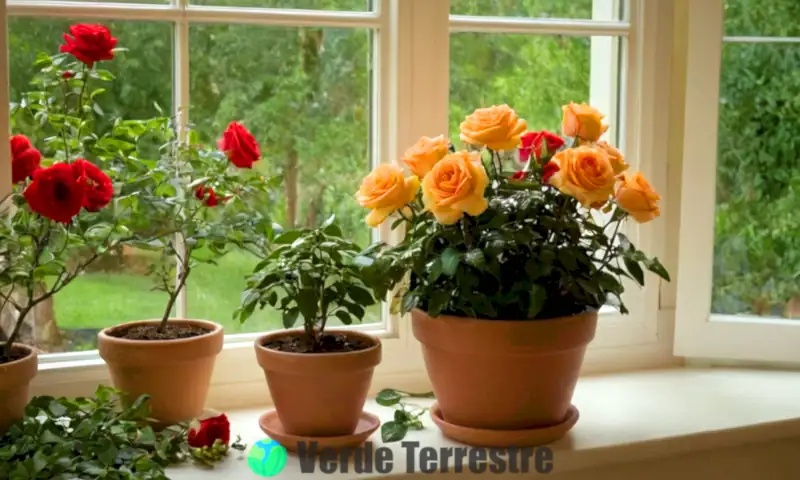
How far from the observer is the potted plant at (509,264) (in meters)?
1.59

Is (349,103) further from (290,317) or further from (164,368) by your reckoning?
(164,368)

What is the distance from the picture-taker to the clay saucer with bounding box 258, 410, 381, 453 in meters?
1.64

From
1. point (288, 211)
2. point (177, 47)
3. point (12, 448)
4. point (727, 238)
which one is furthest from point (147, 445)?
point (727, 238)

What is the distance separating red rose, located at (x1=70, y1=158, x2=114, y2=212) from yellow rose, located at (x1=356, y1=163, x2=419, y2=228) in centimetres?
40

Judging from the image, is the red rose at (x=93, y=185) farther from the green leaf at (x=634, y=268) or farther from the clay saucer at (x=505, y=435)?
the green leaf at (x=634, y=268)

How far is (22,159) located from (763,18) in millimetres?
1440

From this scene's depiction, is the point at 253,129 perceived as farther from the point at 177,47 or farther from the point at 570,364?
the point at 570,364

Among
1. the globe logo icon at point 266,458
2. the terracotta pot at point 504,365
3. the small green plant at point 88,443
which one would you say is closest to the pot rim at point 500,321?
the terracotta pot at point 504,365

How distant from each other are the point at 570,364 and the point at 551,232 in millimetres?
224

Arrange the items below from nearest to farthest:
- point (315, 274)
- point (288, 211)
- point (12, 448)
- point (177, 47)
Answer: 1. point (12, 448)
2. point (315, 274)
3. point (177, 47)
4. point (288, 211)

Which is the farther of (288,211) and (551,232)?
(288,211)

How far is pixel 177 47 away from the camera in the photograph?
1.80m

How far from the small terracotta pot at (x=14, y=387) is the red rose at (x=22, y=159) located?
0.93ft

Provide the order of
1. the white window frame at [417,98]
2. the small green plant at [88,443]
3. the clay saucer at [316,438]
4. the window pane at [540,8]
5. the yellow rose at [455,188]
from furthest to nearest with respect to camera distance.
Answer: the window pane at [540,8] < the white window frame at [417,98] < the clay saucer at [316,438] < the yellow rose at [455,188] < the small green plant at [88,443]
